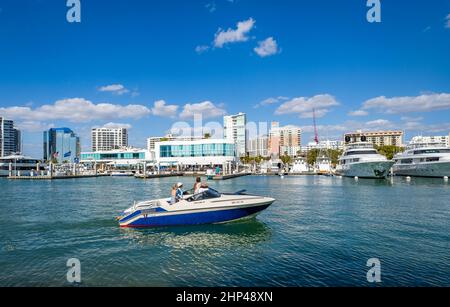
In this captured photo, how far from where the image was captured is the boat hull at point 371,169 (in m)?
66.6

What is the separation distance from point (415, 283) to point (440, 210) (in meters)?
18.6

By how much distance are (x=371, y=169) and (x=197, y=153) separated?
2842 inches

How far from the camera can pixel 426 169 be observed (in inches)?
2773

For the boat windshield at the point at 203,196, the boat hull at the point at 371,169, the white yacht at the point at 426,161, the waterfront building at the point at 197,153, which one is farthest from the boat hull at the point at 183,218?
the waterfront building at the point at 197,153

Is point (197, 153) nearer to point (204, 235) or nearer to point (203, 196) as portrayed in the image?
point (203, 196)

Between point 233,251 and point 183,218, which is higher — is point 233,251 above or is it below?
below

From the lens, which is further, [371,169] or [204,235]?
[371,169]

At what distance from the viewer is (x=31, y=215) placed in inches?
882

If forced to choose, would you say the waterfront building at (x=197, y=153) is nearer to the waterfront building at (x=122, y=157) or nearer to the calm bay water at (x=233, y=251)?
the waterfront building at (x=122, y=157)

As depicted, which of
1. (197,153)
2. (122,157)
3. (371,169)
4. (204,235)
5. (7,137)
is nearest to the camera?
(204,235)

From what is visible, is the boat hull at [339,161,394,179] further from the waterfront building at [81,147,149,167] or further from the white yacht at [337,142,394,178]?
the waterfront building at [81,147,149,167]

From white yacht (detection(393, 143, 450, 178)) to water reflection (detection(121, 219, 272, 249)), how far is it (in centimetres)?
6832

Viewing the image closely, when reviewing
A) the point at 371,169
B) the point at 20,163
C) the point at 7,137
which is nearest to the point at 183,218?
the point at 371,169
